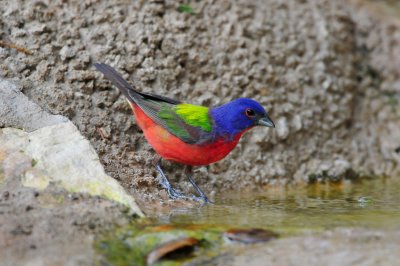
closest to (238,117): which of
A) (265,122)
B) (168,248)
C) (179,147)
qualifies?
(265,122)

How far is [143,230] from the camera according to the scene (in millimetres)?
3977

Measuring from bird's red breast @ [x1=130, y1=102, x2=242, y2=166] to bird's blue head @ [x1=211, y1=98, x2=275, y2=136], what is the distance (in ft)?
0.36

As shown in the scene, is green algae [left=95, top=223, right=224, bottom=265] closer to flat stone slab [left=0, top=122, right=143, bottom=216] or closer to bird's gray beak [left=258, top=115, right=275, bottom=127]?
flat stone slab [left=0, top=122, right=143, bottom=216]

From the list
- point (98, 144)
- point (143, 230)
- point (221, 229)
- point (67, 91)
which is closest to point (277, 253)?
point (221, 229)

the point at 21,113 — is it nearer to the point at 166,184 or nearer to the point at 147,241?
the point at 166,184

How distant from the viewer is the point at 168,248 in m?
3.66

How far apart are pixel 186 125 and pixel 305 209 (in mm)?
1311

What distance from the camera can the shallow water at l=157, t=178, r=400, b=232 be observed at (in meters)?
4.19

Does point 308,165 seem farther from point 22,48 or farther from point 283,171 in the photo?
point 22,48

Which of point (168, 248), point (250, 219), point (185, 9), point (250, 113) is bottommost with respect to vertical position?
point (168, 248)

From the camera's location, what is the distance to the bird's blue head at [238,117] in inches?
222

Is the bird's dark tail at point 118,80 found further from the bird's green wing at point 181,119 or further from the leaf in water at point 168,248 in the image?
the leaf in water at point 168,248

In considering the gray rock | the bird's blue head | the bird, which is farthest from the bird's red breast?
the gray rock

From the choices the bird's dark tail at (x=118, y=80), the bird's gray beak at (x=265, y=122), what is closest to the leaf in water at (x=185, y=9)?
the bird's dark tail at (x=118, y=80)
